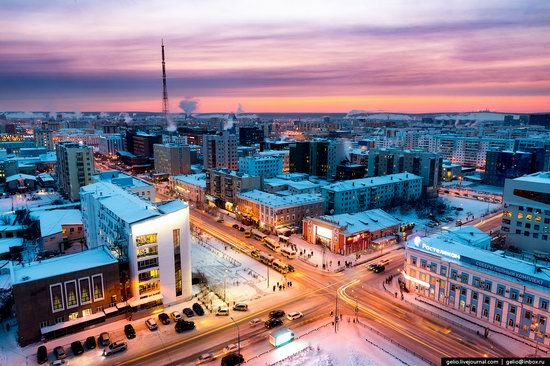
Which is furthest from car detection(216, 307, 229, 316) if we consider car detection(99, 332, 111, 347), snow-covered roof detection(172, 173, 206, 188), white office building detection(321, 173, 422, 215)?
snow-covered roof detection(172, 173, 206, 188)

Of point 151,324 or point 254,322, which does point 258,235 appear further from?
point 151,324

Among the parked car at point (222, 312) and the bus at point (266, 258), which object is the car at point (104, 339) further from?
the bus at point (266, 258)

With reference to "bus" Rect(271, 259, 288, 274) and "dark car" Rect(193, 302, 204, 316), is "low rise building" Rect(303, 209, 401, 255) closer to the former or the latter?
"bus" Rect(271, 259, 288, 274)

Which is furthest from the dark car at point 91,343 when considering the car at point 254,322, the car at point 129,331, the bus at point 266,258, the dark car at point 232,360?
the bus at point 266,258

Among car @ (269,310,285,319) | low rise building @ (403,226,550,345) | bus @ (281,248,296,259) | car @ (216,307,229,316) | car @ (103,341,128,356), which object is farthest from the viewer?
bus @ (281,248,296,259)

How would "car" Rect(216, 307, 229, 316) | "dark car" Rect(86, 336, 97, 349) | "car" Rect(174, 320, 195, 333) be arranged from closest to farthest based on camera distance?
"dark car" Rect(86, 336, 97, 349), "car" Rect(174, 320, 195, 333), "car" Rect(216, 307, 229, 316)

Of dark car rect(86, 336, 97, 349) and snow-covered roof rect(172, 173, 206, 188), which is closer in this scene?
dark car rect(86, 336, 97, 349)
